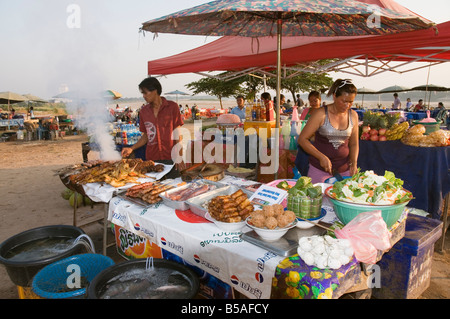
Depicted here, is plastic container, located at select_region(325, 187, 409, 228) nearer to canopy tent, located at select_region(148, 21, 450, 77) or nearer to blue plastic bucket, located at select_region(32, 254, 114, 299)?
blue plastic bucket, located at select_region(32, 254, 114, 299)

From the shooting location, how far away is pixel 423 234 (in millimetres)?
2271

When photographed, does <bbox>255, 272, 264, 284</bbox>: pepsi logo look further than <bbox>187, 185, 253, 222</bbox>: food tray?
No

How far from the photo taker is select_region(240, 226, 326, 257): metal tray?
64.2 inches

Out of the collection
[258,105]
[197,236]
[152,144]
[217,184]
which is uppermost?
[258,105]

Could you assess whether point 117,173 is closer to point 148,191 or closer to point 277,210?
point 148,191

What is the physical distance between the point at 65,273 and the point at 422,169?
4535mm

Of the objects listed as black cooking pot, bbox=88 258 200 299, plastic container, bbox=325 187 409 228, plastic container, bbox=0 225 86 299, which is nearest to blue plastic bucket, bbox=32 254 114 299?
plastic container, bbox=0 225 86 299

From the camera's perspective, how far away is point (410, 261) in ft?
7.59

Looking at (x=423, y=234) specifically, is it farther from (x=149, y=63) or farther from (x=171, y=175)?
(x=149, y=63)

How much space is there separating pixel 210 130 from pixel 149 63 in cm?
318

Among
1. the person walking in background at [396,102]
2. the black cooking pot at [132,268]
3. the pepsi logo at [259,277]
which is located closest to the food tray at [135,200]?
the black cooking pot at [132,268]

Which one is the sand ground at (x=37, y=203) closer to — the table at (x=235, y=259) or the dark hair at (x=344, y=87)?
the table at (x=235, y=259)

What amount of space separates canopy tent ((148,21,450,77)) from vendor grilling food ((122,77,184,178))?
1460 mm
